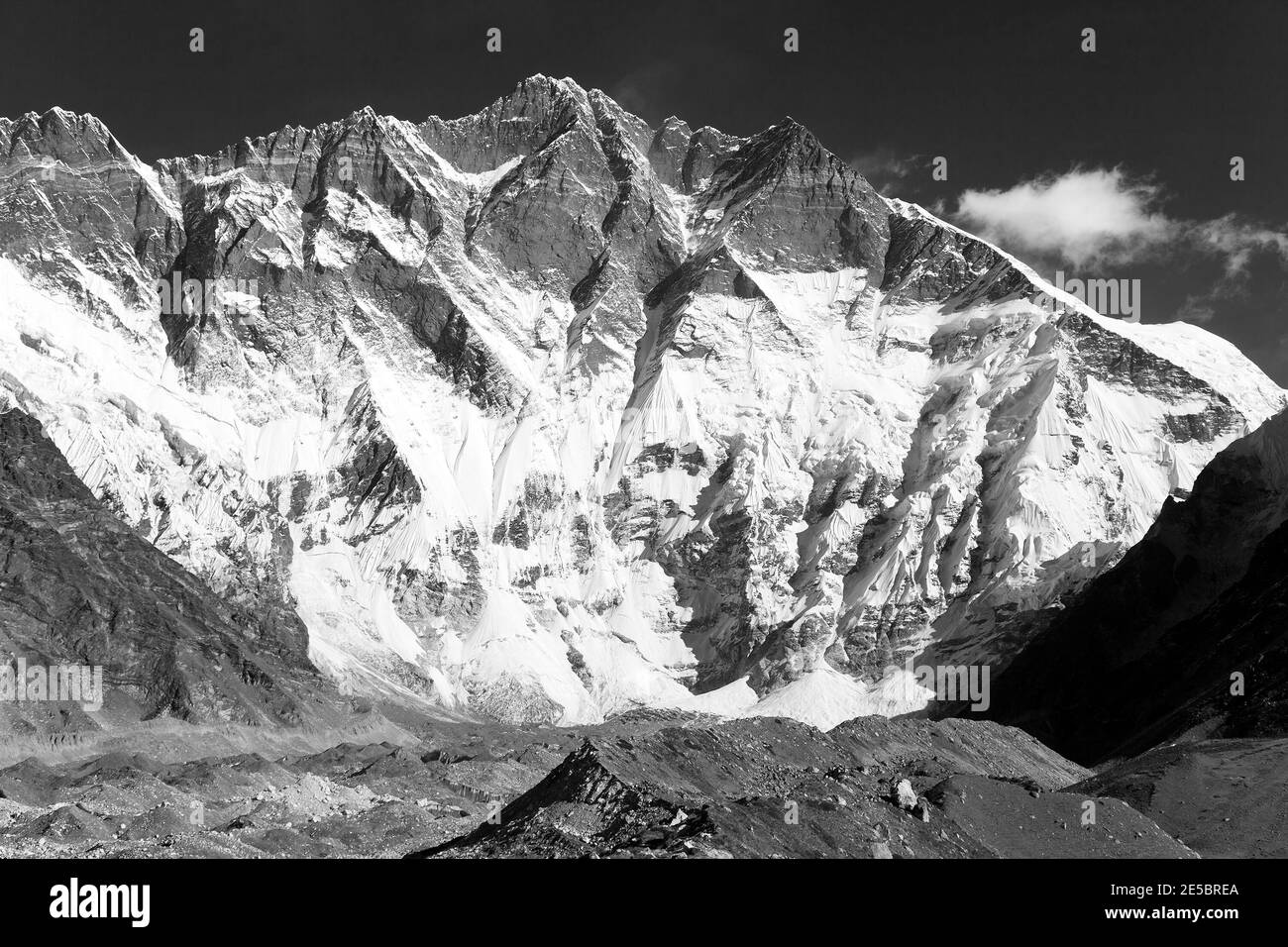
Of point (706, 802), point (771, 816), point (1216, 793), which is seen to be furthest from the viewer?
point (1216, 793)

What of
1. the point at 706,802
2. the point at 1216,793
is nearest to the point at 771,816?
the point at 706,802

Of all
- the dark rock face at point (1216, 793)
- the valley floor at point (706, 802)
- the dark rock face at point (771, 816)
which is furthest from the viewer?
the dark rock face at point (1216, 793)

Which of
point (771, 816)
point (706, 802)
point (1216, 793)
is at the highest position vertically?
point (706, 802)

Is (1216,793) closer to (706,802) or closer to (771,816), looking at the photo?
(771,816)

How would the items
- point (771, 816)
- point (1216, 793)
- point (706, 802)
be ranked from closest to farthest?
point (771, 816), point (706, 802), point (1216, 793)

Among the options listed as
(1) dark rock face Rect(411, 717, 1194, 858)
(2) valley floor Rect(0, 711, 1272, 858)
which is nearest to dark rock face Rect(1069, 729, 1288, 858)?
(2) valley floor Rect(0, 711, 1272, 858)

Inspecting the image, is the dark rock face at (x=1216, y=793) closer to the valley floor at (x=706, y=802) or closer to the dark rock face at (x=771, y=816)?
the valley floor at (x=706, y=802)

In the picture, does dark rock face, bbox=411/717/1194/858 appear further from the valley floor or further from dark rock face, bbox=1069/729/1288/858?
dark rock face, bbox=1069/729/1288/858

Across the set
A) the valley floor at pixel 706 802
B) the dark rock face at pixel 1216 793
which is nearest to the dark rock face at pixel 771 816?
the valley floor at pixel 706 802
